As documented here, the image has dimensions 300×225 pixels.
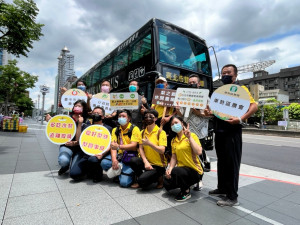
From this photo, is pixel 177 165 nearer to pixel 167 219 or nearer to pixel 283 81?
pixel 167 219

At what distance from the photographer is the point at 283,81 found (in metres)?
55.1

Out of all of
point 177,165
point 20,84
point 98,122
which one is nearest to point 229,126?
point 177,165

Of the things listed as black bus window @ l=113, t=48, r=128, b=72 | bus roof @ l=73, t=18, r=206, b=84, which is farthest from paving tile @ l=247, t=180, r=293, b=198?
black bus window @ l=113, t=48, r=128, b=72

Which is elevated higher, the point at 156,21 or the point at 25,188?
the point at 156,21

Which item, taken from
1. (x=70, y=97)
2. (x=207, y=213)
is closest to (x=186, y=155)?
(x=207, y=213)

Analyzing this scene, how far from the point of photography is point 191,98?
2.99 meters

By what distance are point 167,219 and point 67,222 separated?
1106 mm

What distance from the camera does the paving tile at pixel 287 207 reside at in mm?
2504

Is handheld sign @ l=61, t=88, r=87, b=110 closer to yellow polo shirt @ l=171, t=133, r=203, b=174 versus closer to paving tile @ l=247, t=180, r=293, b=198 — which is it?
yellow polo shirt @ l=171, t=133, r=203, b=174

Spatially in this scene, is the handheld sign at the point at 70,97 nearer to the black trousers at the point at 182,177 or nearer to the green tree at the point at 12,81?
the black trousers at the point at 182,177

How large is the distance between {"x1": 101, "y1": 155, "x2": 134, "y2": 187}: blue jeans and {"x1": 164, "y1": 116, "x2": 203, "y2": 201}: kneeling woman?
681 mm

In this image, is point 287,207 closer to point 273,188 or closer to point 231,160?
point 273,188

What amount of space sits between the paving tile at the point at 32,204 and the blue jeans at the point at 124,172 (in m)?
0.82

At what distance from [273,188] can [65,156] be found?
154 inches
